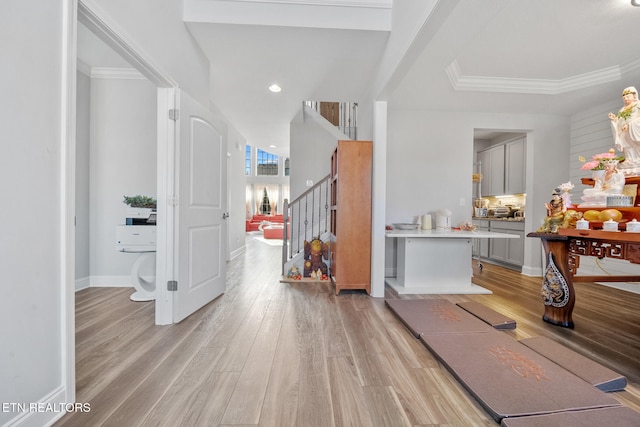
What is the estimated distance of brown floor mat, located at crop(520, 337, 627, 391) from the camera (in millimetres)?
1489

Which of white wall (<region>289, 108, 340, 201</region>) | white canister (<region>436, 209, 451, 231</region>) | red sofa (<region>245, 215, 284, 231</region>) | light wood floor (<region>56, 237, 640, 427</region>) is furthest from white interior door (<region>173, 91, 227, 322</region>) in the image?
red sofa (<region>245, 215, 284, 231</region>)

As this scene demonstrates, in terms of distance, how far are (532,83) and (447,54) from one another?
1892 millimetres

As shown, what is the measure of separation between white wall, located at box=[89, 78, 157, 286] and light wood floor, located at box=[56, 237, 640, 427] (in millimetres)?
600

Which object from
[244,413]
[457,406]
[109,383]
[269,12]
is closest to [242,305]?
[109,383]

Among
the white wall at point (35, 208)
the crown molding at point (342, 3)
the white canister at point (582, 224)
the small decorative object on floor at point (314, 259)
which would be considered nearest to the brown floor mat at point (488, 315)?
the white canister at point (582, 224)

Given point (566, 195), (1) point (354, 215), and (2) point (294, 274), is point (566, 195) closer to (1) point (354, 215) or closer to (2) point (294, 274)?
(1) point (354, 215)

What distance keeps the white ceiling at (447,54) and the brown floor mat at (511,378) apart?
7.29ft

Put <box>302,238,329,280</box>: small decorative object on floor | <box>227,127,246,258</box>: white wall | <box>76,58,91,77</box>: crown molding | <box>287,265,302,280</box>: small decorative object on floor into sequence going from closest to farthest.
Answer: <box>76,58,91,77</box>: crown molding → <box>287,265,302,280</box>: small decorative object on floor → <box>302,238,329,280</box>: small decorative object on floor → <box>227,127,246,258</box>: white wall

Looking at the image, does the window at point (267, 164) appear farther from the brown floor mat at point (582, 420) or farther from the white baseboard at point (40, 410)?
the brown floor mat at point (582, 420)

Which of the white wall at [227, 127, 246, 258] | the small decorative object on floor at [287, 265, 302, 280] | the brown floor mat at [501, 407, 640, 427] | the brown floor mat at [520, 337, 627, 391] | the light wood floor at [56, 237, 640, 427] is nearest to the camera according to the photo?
the brown floor mat at [501, 407, 640, 427]

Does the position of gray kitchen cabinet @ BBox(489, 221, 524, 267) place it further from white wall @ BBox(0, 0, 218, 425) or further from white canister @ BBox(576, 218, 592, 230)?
white wall @ BBox(0, 0, 218, 425)

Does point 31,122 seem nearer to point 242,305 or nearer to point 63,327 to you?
point 63,327

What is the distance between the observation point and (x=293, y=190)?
5492 millimetres

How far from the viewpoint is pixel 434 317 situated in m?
2.44
